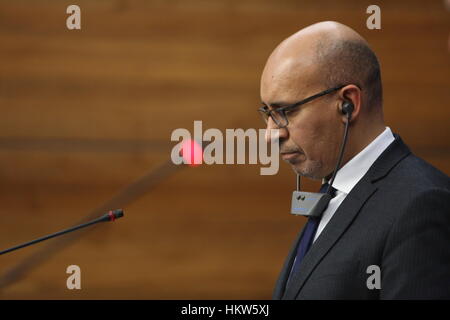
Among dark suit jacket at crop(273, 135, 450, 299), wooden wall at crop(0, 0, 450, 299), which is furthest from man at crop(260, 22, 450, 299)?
wooden wall at crop(0, 0, 450, 299)

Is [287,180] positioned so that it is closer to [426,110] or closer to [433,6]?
[426,110]

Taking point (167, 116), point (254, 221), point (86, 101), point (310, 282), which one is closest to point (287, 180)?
point (254, 221)

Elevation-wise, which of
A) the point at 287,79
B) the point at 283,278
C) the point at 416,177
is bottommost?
the point at 283,278

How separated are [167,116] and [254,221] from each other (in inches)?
11.7

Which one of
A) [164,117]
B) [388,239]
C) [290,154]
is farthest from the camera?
[164,117]

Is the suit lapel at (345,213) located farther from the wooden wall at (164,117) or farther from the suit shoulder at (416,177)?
the wooden wall at (164,117)

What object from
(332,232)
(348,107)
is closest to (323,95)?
(348,107)

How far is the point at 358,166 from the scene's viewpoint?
0.59 meters

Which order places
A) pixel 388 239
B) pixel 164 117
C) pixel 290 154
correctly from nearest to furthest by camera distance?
pixel 388 239 → pixel 290 154 → pixel 164 117

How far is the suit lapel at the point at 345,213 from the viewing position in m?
0.56

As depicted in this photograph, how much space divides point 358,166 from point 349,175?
1 centimetres

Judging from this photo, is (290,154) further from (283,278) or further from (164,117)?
(164,117)

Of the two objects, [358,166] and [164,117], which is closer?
[358,166]

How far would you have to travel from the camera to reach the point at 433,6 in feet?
4.06
